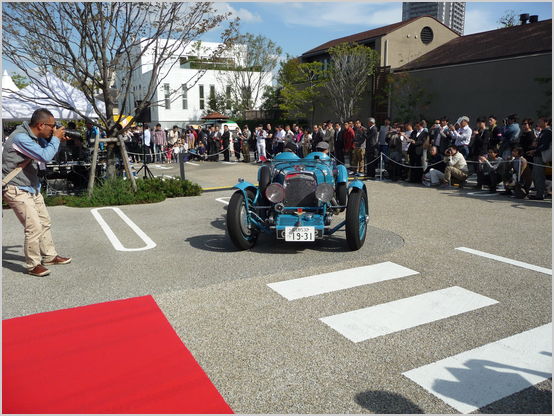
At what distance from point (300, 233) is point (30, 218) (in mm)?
3397

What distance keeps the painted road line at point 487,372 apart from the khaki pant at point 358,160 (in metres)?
12.0

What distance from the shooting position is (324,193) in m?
6.41

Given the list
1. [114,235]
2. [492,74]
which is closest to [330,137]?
[492,74]

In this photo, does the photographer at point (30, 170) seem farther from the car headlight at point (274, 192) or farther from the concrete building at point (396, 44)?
the concrete building at point (396, 44)

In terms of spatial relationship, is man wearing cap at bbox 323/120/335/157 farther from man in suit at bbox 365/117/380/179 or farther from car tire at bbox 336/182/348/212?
car tire at bbox 336/182/348/212

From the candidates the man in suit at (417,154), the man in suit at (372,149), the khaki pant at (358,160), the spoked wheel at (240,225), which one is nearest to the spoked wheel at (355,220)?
the spoked wheel at (240,225)

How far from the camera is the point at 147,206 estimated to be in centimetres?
1056

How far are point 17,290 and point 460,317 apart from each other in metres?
4.81

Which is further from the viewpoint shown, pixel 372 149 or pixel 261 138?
pixel 261 138

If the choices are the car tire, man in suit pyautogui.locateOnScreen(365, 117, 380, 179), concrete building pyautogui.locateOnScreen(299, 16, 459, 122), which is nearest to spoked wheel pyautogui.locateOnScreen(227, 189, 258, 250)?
the car tire

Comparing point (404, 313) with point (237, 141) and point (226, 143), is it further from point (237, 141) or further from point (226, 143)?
point (226, 143)

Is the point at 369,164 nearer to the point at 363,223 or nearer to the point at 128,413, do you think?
the point at 363,223

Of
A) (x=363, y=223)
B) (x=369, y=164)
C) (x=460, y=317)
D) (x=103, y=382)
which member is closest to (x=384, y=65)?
(x=369, y=164)

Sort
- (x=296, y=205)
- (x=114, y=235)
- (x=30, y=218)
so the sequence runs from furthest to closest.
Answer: (x=114, y=235), (x=296, y=205), (x=30, y=218)
